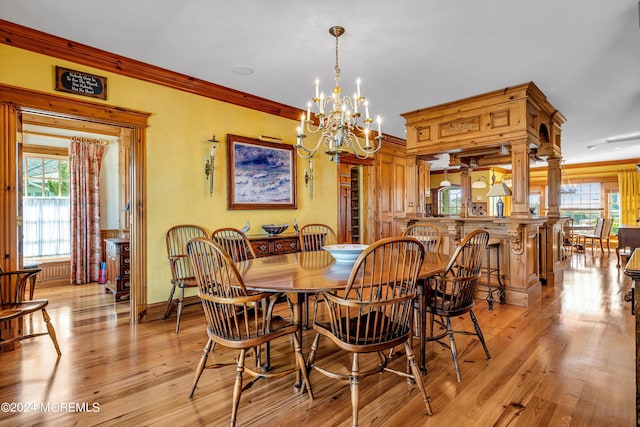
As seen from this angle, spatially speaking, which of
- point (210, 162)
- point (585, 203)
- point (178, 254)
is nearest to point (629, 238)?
point (585, 203)

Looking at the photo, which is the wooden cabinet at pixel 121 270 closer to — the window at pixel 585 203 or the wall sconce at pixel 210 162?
the wall sconce at pixel 210 162

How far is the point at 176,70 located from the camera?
3559 millimetres

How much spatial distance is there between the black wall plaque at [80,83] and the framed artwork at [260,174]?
1368 millimetres

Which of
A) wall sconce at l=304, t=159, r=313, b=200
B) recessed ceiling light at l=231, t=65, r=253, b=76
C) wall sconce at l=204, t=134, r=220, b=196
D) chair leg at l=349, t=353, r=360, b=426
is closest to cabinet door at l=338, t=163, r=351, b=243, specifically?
wall sconce at l=304, t=159, r=313, b=200

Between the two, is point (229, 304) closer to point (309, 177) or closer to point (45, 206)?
point (309, 177)

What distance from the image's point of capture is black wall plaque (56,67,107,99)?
2984mm

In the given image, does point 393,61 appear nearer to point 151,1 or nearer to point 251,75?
point 251,75

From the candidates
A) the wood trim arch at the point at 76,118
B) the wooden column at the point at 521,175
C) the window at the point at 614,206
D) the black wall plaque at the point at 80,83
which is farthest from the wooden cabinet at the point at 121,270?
the window at the point at 614,206

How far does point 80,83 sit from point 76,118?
317 millimetres

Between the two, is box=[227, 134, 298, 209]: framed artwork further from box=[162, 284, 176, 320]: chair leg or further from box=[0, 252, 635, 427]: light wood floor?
box=[0, 252, 635, 427]: light wood floor

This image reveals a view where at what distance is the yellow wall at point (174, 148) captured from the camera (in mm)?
3301

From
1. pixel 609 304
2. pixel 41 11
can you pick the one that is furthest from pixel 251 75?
pixel 609 304

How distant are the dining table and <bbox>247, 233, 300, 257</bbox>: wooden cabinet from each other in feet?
3.81

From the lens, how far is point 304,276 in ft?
6.79
